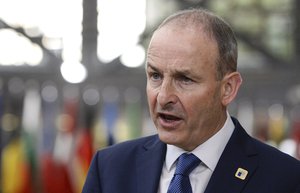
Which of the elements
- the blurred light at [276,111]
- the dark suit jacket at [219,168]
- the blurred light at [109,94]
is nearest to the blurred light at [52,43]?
the blurred light at [109,94]

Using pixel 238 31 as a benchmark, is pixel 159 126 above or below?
above

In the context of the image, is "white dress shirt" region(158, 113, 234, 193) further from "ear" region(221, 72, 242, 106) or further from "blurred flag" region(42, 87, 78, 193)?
"blurred flag" region(42, 87, 78, 193)

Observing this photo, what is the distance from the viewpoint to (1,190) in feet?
28.4

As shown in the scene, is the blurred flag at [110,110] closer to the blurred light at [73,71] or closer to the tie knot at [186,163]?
the blurred light at [73,71]

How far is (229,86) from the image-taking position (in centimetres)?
325

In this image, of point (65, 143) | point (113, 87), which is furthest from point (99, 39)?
point (65, 143)

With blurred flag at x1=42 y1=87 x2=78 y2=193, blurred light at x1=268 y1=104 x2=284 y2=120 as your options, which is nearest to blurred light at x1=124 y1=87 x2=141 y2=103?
blurred flag at x1=42 y1=87 x2=78 y2=193

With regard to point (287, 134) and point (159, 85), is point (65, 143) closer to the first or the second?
point (287, 134)

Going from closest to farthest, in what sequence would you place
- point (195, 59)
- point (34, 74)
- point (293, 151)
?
point (195, 59) < point (293, 151) < point (34, 74)

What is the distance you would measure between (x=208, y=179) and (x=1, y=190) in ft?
18.8

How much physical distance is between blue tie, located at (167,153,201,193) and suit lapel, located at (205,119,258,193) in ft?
0.25

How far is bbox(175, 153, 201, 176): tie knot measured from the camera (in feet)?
10.4

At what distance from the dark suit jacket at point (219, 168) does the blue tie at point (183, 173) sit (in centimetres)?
8

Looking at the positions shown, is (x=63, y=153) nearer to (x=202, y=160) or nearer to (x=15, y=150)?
(x=15, y=150)
